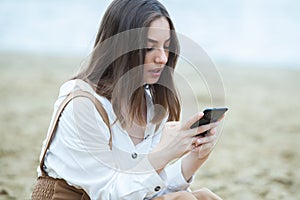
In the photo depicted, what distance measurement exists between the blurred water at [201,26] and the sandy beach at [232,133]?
2827 mm

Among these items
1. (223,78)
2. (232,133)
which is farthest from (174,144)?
(223,78)

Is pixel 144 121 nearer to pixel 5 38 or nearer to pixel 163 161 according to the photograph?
pixel 163 161

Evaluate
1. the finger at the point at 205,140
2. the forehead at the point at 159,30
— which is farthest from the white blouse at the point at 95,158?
the forehead at the point at 159,30

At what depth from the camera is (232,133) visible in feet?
14.2

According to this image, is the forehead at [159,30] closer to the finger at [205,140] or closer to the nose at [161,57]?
the nose at [161,57]

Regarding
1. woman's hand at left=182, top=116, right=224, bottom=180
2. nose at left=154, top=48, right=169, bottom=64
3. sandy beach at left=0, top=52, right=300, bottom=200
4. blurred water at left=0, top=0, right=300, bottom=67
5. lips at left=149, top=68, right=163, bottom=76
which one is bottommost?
blurred water at left=0, top=0, right=300, bottom=67

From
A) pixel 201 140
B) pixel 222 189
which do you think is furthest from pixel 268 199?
pixel 201 140

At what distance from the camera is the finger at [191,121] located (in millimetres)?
1560

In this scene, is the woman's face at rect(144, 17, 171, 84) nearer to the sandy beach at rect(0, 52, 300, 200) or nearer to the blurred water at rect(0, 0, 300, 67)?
the sandy beach at rect(0, 52, 300, 200)

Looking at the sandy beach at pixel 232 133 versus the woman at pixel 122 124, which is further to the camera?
the sandy beach at pixel 232 133

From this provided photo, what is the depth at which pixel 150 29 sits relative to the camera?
1.65 meters

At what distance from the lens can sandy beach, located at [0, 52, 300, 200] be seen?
9.82ft

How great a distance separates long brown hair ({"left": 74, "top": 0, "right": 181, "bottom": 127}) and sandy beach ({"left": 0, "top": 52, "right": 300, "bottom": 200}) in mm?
636

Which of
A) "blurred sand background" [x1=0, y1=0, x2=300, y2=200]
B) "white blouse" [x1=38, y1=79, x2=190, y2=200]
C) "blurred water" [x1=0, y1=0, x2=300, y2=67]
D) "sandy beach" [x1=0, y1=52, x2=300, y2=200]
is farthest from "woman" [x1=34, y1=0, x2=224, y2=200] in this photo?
"blurred water" [x1=0, y1=0, x2=300, y2=67]
